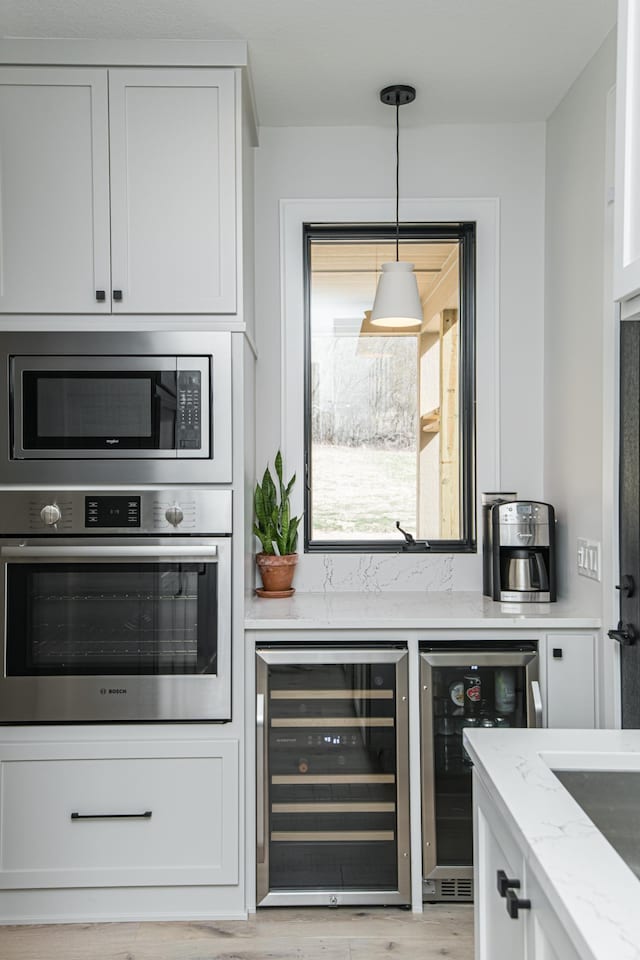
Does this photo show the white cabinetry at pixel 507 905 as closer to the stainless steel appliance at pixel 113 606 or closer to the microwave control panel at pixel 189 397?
the stainless steel appliance at pixel 113 606

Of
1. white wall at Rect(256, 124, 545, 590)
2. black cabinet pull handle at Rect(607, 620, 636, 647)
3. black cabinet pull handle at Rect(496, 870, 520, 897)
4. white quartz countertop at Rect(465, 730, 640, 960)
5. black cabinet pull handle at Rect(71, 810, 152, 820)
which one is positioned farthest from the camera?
white wall at Rect(256, 124, 545, 590)

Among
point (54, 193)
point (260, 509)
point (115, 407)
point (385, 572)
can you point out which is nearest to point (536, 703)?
point (385, 572)

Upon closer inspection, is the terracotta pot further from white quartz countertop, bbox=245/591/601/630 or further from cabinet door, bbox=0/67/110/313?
cabinet door, bbox=0/67/110/313

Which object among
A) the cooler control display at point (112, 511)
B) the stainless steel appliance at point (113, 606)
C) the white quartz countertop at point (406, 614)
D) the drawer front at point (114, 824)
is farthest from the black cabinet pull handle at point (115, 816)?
the cooler control display at point (112, 511)

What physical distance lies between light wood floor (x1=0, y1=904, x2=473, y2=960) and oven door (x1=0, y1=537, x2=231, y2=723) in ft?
2.10

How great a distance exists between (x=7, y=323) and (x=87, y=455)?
19.2 inches

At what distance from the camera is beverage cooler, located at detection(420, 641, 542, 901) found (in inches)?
101

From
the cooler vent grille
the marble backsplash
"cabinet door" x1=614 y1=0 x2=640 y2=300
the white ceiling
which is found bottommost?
the cooler vent grille

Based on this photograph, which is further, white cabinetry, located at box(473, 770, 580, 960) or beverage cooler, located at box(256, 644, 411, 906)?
beverage cooler, located at box(256, 644, 411, 906)

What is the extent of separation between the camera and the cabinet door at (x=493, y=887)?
4.16ft

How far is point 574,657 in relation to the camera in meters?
2.56

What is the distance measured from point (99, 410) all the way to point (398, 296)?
1.11 meters

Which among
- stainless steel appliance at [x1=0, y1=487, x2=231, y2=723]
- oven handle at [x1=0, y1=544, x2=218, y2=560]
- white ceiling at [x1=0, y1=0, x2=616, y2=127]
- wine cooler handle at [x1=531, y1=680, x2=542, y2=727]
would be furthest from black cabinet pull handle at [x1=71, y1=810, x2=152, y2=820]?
white ceiling at [x1=0, y1=0, x2=616, y2=127]

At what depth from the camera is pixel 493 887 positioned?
4.89 feet
